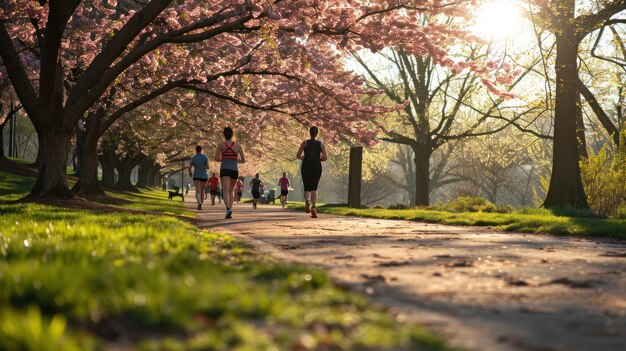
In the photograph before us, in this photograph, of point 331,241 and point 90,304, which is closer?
point 90,304

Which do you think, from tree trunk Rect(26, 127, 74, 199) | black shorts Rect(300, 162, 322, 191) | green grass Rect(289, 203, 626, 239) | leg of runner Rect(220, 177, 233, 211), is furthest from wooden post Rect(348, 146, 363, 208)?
tree trunk Rect(26, 127, 74, 199)

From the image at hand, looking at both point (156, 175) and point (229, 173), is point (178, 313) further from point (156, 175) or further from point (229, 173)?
point (156, 175)

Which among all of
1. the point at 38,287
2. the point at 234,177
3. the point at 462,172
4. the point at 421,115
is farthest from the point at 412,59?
the point at 38,287

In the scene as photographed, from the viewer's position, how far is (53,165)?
633 inches

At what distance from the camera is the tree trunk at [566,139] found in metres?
18.3

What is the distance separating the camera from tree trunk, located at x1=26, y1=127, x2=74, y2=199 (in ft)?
52.1

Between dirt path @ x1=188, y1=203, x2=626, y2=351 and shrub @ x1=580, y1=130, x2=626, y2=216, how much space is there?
8.42m

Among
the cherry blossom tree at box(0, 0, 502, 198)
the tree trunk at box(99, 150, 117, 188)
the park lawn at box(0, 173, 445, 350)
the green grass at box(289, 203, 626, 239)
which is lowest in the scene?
the park lawn at box(0, 173, 445, 350)

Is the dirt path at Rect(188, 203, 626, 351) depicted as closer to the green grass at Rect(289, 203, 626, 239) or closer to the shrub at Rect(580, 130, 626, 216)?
the green grass at Rect(289, 203, 626, 239)

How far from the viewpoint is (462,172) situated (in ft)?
207

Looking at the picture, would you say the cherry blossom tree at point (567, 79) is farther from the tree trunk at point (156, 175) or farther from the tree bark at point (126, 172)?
the tree trunk at point (156, 175)

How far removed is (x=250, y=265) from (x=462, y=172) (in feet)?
195

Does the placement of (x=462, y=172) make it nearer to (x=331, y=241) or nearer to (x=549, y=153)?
(x=549, y=153)

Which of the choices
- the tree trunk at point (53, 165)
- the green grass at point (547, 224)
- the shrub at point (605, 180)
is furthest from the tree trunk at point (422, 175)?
the tree trunk at point (53, 165)
